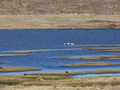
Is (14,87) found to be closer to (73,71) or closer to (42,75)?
(42,75)

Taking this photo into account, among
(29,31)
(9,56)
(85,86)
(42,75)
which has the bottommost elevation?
(85,86)

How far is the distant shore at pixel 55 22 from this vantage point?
557 ft

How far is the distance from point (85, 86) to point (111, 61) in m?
27.0

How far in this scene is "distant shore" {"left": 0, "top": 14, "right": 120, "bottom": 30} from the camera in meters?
170

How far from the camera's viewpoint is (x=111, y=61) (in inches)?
2862

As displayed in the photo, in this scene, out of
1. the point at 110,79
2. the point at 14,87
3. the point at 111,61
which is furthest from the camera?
the point at 111,61

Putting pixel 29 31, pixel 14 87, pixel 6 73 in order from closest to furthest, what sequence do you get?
pixel 14 87 → pixel 6 73 → pixel 29 31

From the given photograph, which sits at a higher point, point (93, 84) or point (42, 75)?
point (42, 75)

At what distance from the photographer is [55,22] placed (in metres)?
179

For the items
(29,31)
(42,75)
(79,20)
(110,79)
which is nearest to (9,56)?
(42,75)

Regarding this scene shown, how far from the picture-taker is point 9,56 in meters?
81.6

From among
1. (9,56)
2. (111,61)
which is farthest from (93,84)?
(9,56)

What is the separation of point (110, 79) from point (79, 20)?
135 metres

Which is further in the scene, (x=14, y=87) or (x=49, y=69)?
(x=49, y=69)
